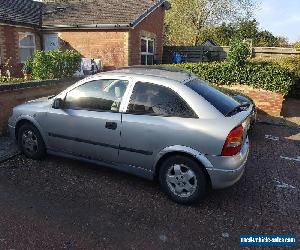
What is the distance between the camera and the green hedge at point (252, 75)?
9922 millimetres

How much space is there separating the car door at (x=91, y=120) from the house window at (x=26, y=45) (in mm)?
12257

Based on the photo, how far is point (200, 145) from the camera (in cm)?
401

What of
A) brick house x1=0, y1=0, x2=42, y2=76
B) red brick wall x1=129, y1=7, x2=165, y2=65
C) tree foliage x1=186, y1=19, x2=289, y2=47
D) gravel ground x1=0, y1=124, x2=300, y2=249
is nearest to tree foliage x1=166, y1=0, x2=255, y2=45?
tree foliage x1=186, y1=19, x2=289, y2=47

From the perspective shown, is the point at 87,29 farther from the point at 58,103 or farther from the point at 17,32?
the point at 58,103

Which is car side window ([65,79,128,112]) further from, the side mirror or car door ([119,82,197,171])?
car door ([119,82,197,171])

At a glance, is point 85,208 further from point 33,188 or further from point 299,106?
point 299,106

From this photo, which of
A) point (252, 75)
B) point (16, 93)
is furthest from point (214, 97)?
point (252, 75)

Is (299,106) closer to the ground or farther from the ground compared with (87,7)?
closer to the ground

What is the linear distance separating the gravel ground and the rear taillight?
892 mm

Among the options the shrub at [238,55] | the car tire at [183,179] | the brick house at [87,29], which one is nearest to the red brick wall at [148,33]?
the brick house at [87,29]

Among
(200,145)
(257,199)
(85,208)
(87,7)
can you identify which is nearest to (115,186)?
(85,208)

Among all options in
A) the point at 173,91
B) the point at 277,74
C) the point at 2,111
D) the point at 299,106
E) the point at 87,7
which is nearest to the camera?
the point at 173,91

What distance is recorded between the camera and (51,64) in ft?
31.3

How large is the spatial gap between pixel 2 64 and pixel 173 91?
41.2 feet
